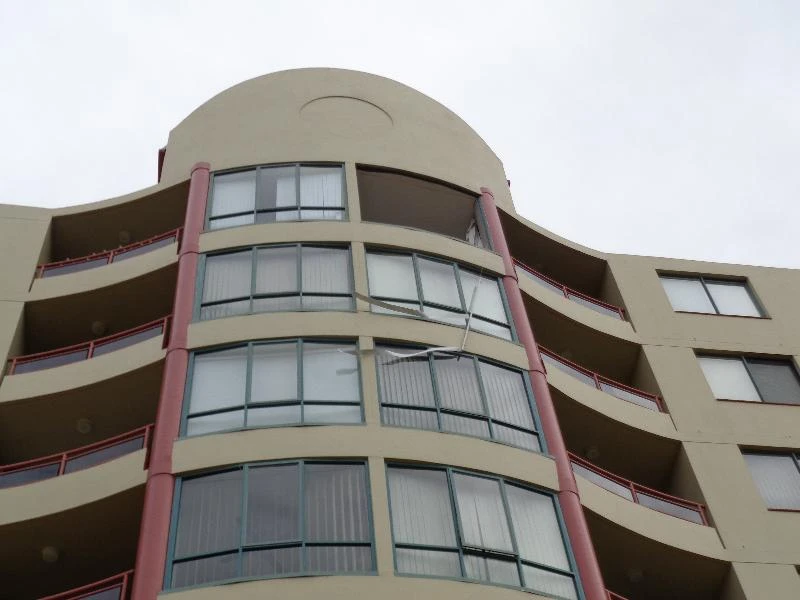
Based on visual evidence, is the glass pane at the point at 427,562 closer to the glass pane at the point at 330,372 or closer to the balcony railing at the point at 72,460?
the glass pane at the point at 330,372

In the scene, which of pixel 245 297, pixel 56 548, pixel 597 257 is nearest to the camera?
pixel 56 548

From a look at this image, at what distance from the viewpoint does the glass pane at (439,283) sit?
24.2 m

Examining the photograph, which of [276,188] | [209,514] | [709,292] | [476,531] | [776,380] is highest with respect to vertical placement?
[276,188]

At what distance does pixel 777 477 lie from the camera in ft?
86.2

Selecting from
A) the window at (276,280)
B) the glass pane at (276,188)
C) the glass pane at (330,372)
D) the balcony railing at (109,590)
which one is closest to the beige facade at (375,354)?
the glass pane at (330,372)

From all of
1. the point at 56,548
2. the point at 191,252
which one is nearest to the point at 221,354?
the point at 191,252

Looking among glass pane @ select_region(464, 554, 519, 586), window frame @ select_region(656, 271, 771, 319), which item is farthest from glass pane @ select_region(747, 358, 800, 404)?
glass pane @ select_region(464, 554, 519, 586)

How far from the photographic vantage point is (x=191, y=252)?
81.3ft

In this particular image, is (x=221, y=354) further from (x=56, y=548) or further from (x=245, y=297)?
(x=56, y=548)

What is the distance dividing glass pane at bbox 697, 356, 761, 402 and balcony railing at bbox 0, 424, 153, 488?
15.4 m

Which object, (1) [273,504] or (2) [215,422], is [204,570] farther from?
(2) [215,422]

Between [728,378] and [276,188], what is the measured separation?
13504mm

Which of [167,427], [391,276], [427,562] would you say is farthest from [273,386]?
[427,562]

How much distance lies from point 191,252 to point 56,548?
24.1 feet
